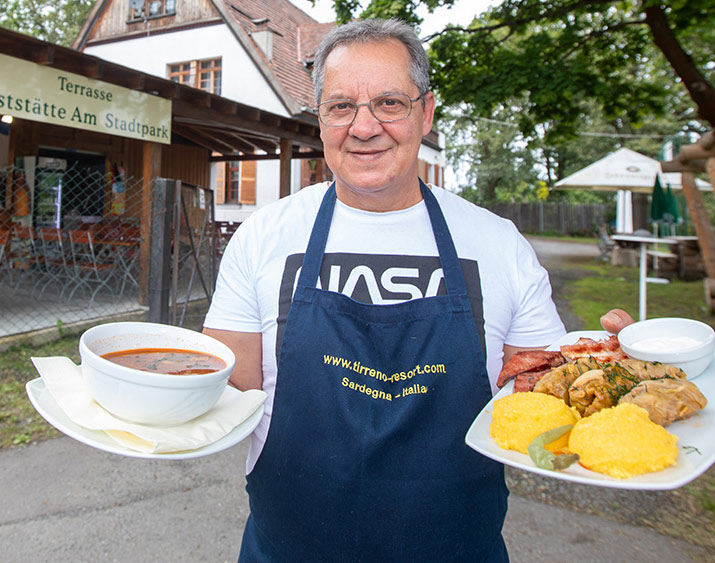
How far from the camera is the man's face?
1.51 m

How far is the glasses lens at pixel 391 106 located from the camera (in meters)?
1.52

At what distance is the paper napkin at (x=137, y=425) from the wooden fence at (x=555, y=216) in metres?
34.1

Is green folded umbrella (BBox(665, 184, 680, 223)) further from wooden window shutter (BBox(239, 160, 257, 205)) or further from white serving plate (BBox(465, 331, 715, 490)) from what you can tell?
wooden window shutter (BBox(239, 160, 257, 205))

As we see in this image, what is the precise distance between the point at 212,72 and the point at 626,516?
17.0 meters

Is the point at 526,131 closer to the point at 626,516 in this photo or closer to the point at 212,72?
the point at 626,516

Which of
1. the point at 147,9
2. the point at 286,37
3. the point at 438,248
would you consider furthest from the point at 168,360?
the point at 147,9

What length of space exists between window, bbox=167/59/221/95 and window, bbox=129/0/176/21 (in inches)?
68.9

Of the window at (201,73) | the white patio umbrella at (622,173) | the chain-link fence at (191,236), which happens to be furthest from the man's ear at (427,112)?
the window at (201,73)

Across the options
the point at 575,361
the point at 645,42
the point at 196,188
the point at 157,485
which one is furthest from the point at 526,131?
the point at 575,361

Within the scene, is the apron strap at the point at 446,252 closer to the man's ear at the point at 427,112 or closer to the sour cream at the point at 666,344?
the man's ear at the point at 427,112

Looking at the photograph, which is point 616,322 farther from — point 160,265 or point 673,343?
point 160,265

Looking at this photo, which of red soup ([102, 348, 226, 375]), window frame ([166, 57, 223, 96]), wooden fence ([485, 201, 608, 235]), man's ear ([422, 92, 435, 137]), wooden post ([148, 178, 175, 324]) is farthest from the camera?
wooden fence ([485, 201, 608, 235])

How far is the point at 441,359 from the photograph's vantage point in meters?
1.44

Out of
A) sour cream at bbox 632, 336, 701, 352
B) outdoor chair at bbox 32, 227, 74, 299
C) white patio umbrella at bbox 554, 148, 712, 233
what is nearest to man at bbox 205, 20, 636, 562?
sour cream at bbox 632, 336, 701, 352
